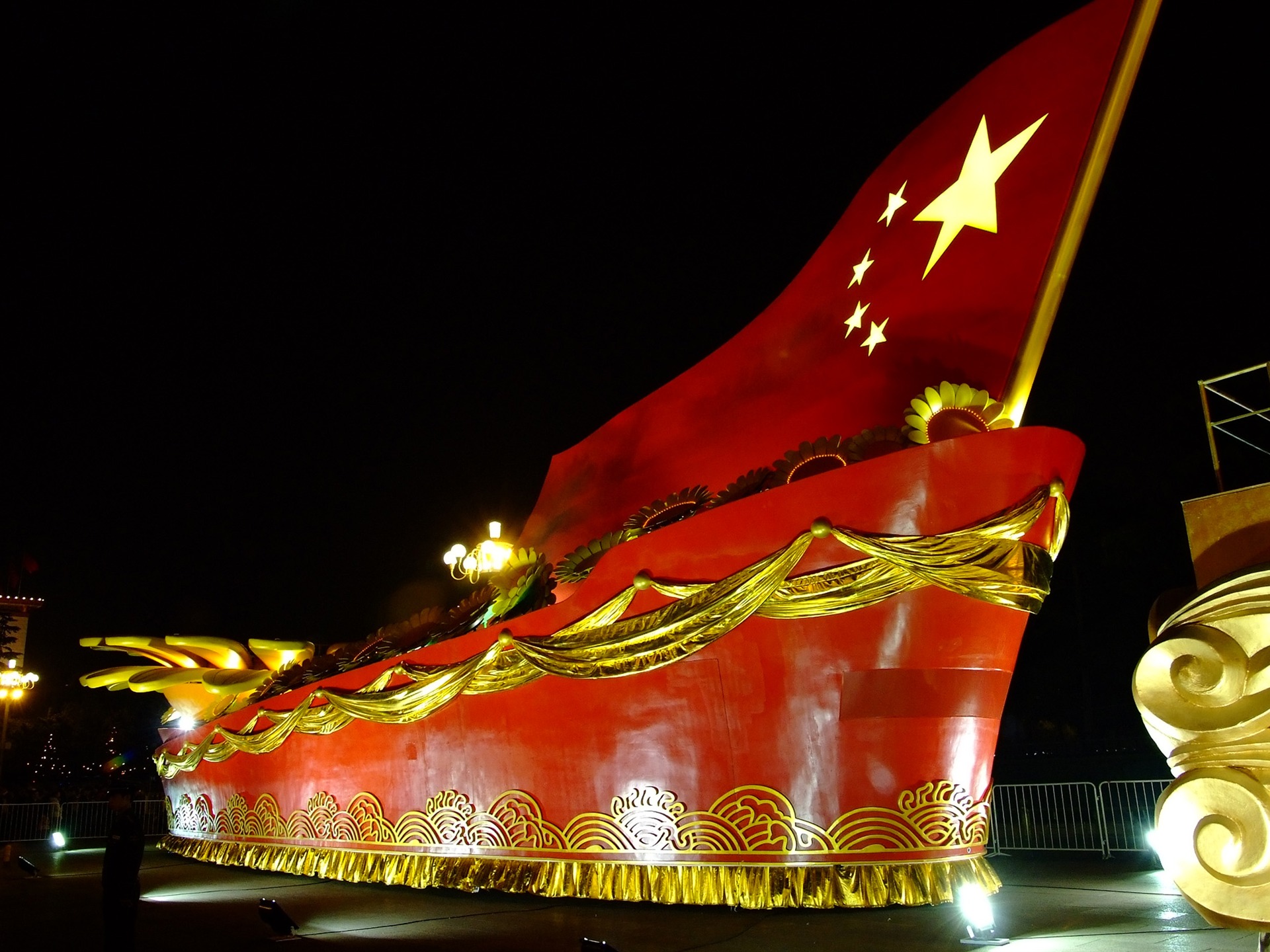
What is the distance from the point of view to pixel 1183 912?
5.54 meters

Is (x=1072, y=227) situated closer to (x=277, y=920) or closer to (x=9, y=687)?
(x=277, y=920)

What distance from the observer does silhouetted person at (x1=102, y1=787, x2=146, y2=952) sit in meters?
5.16

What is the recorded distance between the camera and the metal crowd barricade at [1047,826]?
10.5m

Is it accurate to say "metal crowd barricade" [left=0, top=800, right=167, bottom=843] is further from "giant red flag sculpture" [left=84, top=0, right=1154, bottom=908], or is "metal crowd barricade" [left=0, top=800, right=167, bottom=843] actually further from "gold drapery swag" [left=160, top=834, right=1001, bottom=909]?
"giant red flag sculpture" [left=84, top=0, right=1154, bottom=908]

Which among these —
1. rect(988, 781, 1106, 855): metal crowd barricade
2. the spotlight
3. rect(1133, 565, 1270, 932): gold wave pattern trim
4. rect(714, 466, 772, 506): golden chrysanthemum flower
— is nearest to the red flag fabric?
rect(714, 466, 772, 506): golden chrysanthemum flower

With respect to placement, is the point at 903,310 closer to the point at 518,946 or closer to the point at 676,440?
the point at 676,440

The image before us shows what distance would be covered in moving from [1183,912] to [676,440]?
16.5 feet

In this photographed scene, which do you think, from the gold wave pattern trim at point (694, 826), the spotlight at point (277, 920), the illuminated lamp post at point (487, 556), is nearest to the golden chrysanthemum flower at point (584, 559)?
the gold wave pattern trim at point (694, 826)

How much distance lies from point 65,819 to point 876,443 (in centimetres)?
1953

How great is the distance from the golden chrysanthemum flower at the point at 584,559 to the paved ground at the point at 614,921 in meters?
2.20

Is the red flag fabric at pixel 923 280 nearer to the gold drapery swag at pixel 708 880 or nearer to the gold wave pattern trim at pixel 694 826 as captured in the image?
the gold wave pattern trim at pixel 694 826

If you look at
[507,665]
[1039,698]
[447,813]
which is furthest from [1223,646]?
[1039,698]

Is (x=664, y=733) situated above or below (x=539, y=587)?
below

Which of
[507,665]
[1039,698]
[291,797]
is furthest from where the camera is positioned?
[1039,698]
